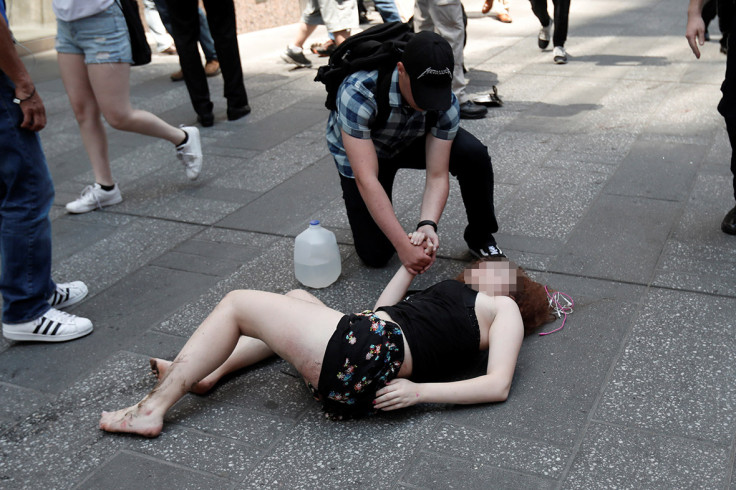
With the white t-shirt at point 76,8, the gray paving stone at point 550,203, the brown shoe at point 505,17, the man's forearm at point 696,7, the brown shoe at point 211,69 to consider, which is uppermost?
the white t-shirt at point 76,8

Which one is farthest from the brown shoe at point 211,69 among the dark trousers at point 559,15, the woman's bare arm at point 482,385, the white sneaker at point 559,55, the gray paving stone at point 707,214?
the woman's bare arm at point 482,385

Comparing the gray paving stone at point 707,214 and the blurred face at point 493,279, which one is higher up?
the blurred face at point 493,279

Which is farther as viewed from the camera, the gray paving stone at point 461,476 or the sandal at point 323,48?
the sandal at point 323,48

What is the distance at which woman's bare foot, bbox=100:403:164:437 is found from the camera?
250 cm

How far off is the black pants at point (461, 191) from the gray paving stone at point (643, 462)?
1.34 m

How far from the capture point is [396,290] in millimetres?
2988

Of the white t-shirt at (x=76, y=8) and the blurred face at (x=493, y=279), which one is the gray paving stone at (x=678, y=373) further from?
the white t-shirt at (x=76, y=8)

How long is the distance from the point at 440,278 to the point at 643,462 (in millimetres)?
1399

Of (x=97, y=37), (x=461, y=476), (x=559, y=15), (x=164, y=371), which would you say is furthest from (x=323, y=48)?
(x=461, y=476)

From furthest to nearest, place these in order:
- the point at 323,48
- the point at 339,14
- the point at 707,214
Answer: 1. the point at 323,48
2. the point at 339,14
3. the point at 707,214

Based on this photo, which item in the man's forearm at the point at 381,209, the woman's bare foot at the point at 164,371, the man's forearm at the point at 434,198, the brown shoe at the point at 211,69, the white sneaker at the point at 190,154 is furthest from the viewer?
the brown shoe at the point at 211,69

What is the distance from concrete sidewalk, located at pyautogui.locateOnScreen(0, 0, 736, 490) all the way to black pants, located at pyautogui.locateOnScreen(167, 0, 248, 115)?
26 cm

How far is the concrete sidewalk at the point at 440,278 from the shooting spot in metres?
2.37

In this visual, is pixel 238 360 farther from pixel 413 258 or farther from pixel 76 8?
pixel 76 8
